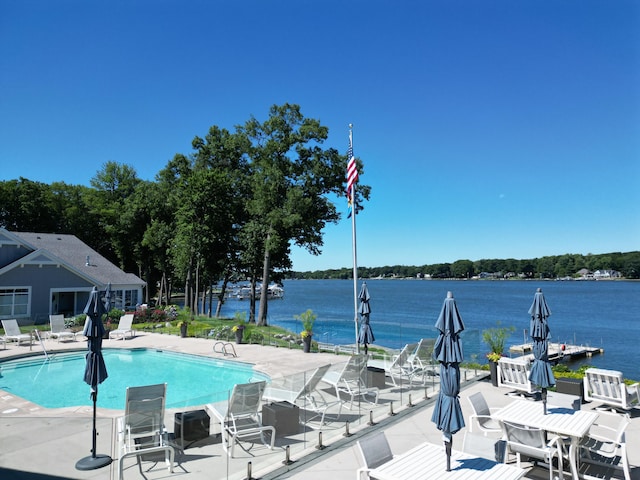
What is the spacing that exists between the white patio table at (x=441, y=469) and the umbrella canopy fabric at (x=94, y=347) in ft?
16.3

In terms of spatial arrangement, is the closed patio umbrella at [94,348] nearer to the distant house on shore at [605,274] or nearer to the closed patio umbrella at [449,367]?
the closed patio umbrella at [449,367]

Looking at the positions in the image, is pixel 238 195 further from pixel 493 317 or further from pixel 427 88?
pixel 493 317

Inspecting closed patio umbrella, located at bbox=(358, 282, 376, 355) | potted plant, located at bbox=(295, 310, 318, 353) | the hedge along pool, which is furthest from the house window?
closed patio umbrella, located at bbox=(358, 282, 376, 355)

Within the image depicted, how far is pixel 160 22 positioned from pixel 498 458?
18263 millimetres

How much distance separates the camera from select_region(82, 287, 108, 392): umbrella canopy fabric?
6.88 metres

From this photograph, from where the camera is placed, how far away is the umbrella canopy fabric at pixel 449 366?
485 centimetres

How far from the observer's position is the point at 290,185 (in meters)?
31.5

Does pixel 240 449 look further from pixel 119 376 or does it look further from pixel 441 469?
pixel 119 376

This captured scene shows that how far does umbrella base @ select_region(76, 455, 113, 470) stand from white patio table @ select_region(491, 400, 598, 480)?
230 inches

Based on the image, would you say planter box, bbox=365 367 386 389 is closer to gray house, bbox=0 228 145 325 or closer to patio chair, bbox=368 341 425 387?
patio chair, bbox=368 341 425 387

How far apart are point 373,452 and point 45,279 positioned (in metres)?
29.5

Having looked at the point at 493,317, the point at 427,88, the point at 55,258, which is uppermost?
the point at 427,88

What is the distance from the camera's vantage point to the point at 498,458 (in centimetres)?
503

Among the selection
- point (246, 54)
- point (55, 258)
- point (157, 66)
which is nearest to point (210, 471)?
point (246, 54)
